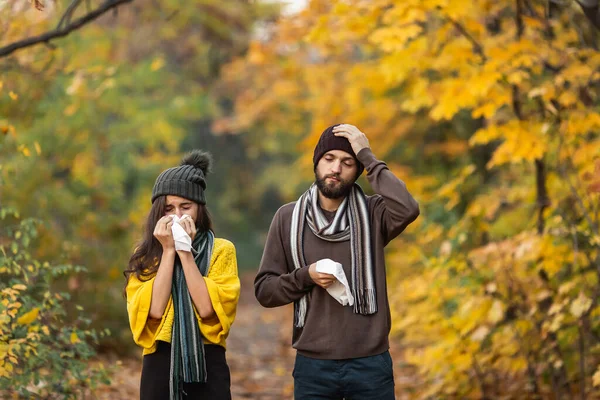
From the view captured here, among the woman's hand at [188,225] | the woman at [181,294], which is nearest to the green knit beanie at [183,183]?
the woman at [181,294]

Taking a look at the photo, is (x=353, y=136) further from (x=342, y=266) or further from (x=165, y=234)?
(x=165, y=234)

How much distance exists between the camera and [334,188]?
3539 millimetres

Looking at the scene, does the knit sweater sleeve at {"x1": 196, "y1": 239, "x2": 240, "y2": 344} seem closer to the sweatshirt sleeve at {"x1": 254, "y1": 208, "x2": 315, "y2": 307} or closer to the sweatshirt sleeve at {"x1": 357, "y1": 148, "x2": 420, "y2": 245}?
the sweatshirt sleeve at {"x1": 254, "y1": 208, "x2": 315, "y2": 307}

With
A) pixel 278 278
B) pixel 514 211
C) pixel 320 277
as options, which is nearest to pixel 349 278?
pixel 320 277

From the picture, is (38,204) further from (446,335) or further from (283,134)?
(283,134)

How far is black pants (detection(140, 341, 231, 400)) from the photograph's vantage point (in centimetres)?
347

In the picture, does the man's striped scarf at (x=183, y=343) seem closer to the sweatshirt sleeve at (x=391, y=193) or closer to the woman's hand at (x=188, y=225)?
the woman's hand at (x=188, y=225)

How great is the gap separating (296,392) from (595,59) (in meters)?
4.05

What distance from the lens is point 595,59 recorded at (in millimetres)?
Result: 6117

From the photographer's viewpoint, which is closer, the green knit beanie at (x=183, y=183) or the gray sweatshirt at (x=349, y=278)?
the gray sweatshirt at (x=349, y=278)

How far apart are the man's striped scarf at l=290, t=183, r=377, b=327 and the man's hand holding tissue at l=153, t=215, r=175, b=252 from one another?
572mm

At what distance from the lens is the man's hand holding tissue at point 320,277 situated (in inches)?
132

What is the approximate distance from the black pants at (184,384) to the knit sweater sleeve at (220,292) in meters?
0.09

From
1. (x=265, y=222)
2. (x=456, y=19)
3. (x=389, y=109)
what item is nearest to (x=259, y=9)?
(x=389, y=109)
